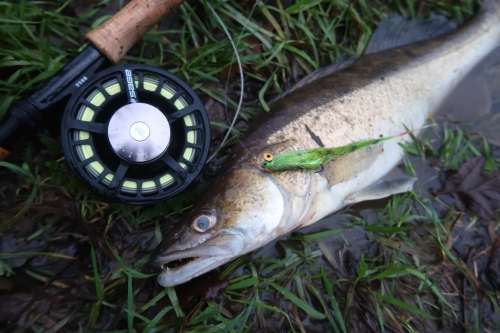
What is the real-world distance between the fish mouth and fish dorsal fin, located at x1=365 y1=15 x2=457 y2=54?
5.97 ft

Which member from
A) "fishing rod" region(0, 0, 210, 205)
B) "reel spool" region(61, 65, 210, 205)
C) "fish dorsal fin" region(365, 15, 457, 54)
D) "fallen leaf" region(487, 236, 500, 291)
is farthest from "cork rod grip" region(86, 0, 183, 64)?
"fallen leaf" region(487, 236, 500, 291)

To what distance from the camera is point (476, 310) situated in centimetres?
240

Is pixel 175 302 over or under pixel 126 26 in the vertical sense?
under

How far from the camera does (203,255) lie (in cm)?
182

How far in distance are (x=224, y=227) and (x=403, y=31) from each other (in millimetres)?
2117

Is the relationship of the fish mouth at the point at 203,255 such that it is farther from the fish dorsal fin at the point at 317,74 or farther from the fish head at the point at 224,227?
the fish dorsal fin at the point at 317,74

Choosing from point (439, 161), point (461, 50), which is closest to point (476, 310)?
point (439, 161)

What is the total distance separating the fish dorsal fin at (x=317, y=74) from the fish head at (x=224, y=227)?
70 centimetres

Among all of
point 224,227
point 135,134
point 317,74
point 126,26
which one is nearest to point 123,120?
point 135,134

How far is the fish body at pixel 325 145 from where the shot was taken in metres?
1.86

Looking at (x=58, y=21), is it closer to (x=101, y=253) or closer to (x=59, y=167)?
(x=59, y=167)

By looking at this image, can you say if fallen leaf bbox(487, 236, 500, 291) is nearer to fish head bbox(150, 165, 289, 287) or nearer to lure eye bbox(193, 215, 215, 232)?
fish head bbox(150, 165, 289, 287)

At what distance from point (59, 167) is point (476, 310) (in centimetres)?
292

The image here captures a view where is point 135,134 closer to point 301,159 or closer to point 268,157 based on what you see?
point 268,157
